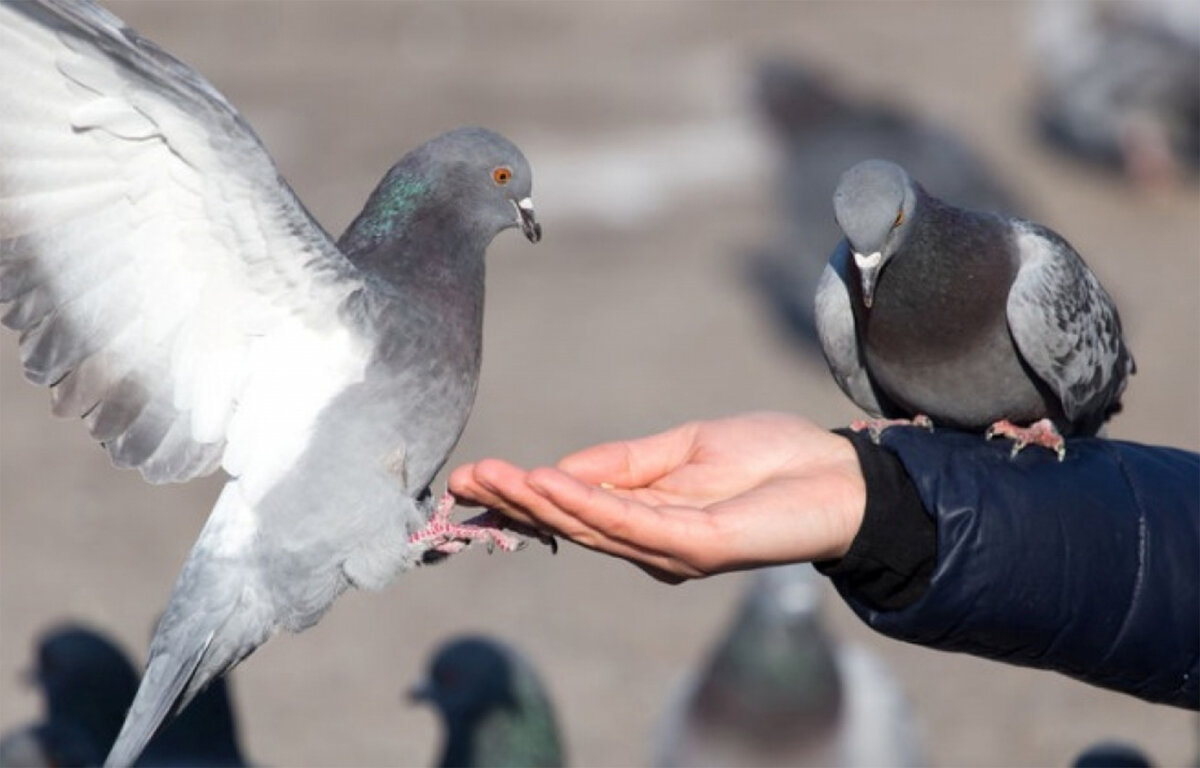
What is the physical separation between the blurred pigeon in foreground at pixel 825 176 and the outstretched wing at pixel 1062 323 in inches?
232

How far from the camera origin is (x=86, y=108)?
376 cm

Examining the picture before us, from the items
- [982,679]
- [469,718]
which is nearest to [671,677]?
[982,679]

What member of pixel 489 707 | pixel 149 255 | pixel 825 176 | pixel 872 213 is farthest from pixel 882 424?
pixel 825 176

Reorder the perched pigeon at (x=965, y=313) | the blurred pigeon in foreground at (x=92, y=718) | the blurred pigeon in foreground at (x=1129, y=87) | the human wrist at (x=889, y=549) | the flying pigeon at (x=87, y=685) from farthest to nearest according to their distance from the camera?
the blurred pigeon in foreground at (x=1129, y=87), the flying pigeon at (x=87, y=685), the blurred pigeon in foreground at (x=92, y=718), the perched pigeon at (x=965, y=313), the human wrist at (x=889, y=549)

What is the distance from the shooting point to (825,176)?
35.8 feet

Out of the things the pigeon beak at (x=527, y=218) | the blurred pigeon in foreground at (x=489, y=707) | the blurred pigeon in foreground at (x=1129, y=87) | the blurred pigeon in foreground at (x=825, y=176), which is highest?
the blurred pigeon in foreground at (x=1129, y=87)

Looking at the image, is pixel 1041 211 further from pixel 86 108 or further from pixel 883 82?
pixel 86 108

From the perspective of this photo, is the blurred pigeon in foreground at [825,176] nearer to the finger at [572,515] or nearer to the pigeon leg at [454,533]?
the pigeon leg at [454,533]

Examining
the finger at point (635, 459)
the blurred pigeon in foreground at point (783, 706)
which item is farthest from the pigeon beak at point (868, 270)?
the blurred pigeon in foreground at point (783, 706)

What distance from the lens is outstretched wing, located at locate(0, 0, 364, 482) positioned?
12.2 ft

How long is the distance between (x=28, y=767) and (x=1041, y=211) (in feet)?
24.0

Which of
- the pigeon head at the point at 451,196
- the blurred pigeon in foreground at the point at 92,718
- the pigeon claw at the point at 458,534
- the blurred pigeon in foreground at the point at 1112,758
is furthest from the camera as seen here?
the blurred pigeon in foreground at the point at 92,718

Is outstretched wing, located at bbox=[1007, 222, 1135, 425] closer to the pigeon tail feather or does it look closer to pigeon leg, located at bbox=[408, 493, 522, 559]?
pigeon leg, located at bbox=[408, 493, 522, 559]

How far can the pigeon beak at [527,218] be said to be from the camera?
4.29 meters
